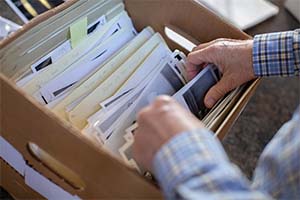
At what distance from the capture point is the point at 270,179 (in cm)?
59

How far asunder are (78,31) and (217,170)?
469 millimetres

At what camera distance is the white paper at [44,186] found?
0.79 m

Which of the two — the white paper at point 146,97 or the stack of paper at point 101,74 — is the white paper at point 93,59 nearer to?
the stack of paper at point 101,74

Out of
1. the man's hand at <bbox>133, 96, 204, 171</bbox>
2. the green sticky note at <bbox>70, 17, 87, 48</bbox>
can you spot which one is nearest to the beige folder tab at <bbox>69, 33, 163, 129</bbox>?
the green sticky note at <bbox>70, 17, 87, 48</bbox>

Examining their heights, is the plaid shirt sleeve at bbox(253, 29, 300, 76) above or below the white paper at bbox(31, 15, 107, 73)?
below

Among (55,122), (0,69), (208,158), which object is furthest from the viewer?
(0,69)

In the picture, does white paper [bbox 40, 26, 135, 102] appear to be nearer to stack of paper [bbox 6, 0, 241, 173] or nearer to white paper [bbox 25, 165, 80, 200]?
stack of paper [bbox 6, 0, 241, 173]

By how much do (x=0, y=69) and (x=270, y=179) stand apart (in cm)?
47

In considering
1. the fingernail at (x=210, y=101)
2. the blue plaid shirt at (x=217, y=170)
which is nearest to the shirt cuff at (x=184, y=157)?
the blue plaid shirt at (x=217, y=170)

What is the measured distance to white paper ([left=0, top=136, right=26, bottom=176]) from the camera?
82 centimetres

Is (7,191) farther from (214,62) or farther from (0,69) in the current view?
(214,62)

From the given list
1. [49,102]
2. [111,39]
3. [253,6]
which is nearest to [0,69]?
[49,102]

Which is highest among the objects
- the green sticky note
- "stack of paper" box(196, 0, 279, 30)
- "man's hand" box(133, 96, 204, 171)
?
the green sticky note

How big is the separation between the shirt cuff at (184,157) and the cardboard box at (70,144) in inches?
3.6
